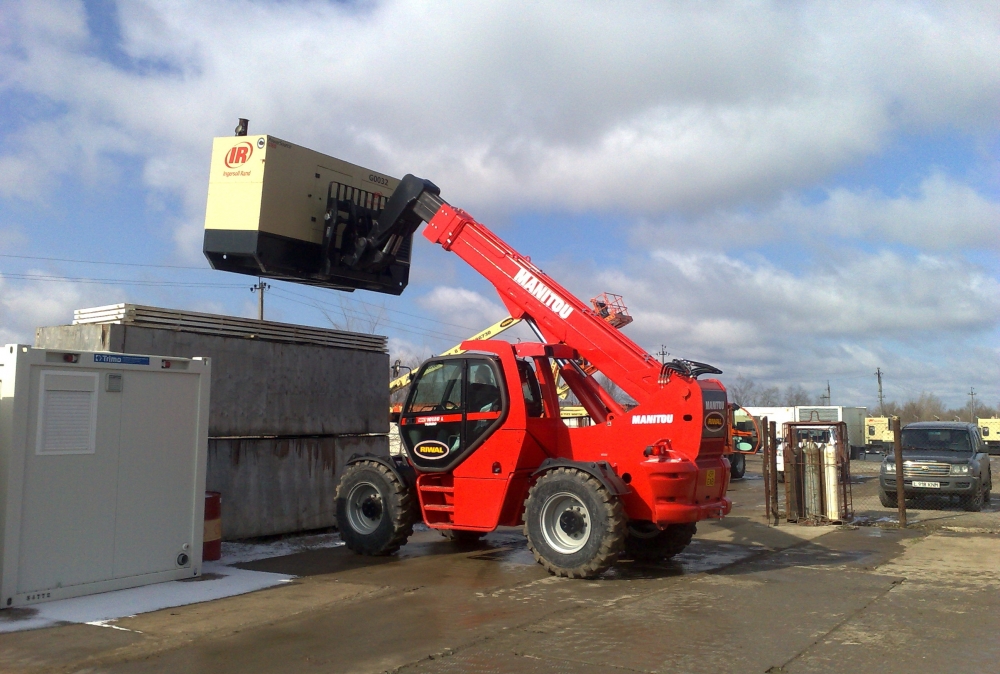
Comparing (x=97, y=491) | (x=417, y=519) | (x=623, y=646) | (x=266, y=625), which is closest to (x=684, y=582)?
(x=623, y=646)

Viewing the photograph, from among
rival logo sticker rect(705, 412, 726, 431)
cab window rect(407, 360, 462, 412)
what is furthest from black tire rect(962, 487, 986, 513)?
cab window rect(407, 360, 462, 412)

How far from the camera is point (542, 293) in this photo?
32.8 feet

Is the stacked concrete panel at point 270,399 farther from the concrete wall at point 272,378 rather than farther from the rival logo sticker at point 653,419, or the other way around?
the rival logo sticker at point 653,419

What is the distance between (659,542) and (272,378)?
555cm

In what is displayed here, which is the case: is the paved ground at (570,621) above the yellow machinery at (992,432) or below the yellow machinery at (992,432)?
below

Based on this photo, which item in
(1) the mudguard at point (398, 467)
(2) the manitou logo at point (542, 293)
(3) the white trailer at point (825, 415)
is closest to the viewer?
(2) the manitou logo at point (542, 293)

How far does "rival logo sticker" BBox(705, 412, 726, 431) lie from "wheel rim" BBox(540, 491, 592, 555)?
5.27 feet

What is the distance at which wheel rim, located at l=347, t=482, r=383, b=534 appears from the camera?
10.2 m

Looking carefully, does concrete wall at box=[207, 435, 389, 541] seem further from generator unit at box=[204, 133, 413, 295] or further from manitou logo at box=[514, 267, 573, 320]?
manitou logo at box=[514, 267, 573, 320]

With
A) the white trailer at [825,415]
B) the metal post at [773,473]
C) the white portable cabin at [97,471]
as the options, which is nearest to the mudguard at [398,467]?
the white portable cabin at [97,471]

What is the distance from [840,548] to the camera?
35.4 ft

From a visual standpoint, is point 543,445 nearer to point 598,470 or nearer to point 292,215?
point 598,470

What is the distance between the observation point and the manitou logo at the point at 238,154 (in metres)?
10.3

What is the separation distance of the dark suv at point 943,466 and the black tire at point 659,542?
7.25 metres
